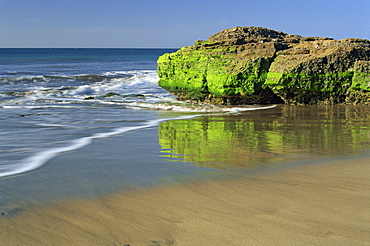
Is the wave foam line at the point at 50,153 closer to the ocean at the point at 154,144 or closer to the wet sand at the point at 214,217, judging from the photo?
the ocean at the point at 154,144

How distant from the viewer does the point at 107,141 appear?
5695 mm

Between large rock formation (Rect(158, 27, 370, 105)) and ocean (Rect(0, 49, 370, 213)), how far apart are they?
0.47m

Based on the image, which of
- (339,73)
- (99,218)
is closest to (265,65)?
(339,73)

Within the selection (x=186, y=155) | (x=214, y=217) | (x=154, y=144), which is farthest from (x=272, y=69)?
(x=214, y=217)

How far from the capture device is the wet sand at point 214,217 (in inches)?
96.5

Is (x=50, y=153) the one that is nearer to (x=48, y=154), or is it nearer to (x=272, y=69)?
(x=48, y=154)

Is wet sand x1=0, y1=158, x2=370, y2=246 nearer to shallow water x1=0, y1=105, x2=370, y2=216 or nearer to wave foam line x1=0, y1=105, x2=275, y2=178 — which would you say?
shallow water x1=0, y1=105, x2=370, y2=216

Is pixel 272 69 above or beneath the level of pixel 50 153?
above

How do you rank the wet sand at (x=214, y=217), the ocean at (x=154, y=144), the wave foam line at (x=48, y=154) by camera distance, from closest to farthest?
the wet sand at (x=214, y=217)
the ocean at (x=154, y=144)
the wave foam line at (x=48, y=154)

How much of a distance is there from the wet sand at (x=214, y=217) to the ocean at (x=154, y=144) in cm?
32

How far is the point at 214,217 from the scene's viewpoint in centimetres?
277

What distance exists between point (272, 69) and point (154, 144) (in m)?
5.21

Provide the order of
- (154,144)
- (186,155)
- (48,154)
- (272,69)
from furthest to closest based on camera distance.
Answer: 1. (272,69)
2. (154,144)
3. (48,154)
4. (186,155)

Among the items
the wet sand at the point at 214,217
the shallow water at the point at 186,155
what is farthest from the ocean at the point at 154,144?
the wet sand at the point at 214,217
